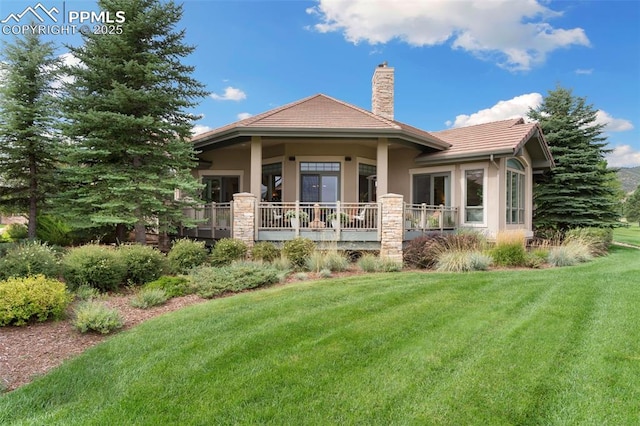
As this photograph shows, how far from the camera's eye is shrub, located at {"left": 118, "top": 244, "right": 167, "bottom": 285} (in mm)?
7266

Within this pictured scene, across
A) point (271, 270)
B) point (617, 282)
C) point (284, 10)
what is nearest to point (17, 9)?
point (284, 10)

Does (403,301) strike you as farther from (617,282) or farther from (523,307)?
(617,282)

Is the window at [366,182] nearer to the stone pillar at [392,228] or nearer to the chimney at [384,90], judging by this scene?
the chimney at [384,90]

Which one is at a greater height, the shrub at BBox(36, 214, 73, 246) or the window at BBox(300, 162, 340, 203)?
the window at BBox(300, 162, 340, 203)

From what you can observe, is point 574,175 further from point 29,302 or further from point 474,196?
point 29,302

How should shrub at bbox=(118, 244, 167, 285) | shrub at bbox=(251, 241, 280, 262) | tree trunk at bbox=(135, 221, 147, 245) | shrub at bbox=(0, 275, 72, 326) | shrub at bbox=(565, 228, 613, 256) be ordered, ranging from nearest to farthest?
1. shrub at bbox=(0, 275, 72, 326)
2. shrub at bbox=(118, 244, 167, 285)
3. shrub at bbox=(251, 241, 280, 262)
4. tree trunk at bbox=(135, 221, 147, 245)
5. shrub at bbox=(565, 228, 613, 256)

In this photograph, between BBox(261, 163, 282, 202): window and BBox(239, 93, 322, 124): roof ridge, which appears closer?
BBox(239, 93, 322, 124): roof ridge

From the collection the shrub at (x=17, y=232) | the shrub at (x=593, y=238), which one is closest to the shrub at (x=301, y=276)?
the shrub at (x=593, y=238)

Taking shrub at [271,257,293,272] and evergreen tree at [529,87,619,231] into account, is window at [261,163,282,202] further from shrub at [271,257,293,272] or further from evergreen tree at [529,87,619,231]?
evergreen tree at [529,87,619,231]

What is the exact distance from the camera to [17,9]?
9.52 metres

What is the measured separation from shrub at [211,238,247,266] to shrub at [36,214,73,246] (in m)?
7.56

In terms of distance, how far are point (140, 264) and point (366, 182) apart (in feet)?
29.3

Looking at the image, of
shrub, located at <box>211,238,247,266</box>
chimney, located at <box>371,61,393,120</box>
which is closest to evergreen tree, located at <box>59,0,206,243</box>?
shrub, located at <box>211,238,247,266</box>

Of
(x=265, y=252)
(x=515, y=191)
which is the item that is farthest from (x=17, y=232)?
(x=515, y=191)
